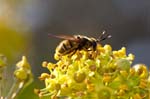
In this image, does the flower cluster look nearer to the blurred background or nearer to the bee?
the bee

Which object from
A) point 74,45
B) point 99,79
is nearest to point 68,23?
point 74,45

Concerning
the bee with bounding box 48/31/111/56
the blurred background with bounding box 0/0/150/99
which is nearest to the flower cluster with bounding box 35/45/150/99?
the bee with bounding box 48/31/111/56

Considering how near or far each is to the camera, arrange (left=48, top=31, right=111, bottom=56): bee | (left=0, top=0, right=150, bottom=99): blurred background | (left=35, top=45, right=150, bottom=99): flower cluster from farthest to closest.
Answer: (left=0, top=0, right=150, bottom=99): blurred background
(left=48, top=31, right=111, bottom=56): bee
(left=35, top=45, right=150, bottom=99): flower cluster

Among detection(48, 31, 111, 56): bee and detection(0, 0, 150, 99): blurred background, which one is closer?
detection(48, 31, 111, 56): bee

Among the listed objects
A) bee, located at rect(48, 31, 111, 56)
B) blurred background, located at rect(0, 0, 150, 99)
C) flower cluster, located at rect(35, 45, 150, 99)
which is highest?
blurred background, located at rect(0, 0, 150, 99)

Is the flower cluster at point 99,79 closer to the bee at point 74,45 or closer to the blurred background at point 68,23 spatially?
the bee at point 74,45

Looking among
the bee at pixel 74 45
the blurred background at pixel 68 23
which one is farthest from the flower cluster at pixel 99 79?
the blurred background at pixel 68 23
